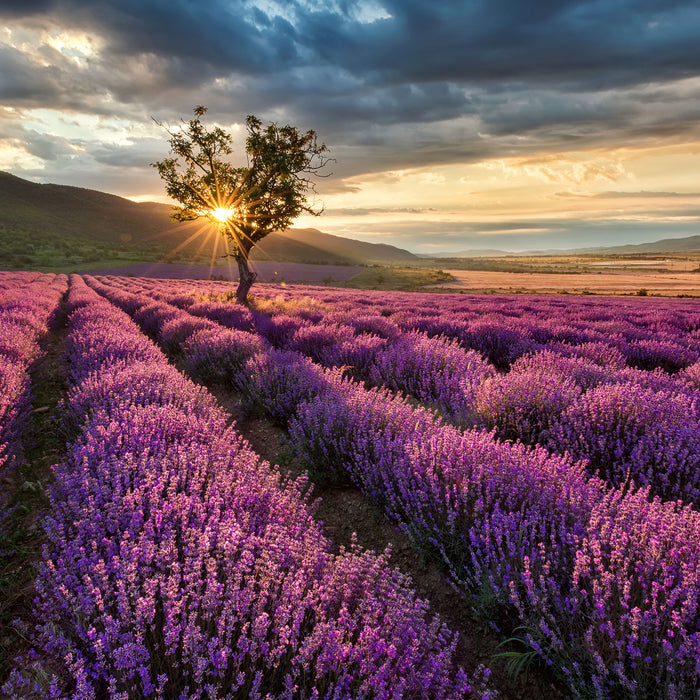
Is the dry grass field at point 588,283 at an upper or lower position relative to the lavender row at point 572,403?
upper

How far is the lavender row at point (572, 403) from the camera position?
2.76 m

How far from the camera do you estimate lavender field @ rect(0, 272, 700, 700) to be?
130 centimetres

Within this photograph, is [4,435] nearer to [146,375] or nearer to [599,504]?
[146,375]

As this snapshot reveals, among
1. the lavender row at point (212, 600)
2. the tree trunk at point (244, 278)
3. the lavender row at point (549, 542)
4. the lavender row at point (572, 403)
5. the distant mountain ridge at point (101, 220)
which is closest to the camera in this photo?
the lavender row at point (212, 600)

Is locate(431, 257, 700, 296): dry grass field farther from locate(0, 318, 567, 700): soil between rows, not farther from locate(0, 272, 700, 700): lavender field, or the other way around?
locate(0, 318, 567, 700): soil between rows

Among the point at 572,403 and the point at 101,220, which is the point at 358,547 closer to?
the point at 572,403

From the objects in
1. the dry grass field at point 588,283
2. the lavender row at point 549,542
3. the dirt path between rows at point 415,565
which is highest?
the dry grass field at point 588,283

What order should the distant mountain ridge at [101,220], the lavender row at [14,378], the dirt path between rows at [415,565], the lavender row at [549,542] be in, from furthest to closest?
the distant mountain ridge at [101,220] → the lavender row at [14,378] → the dirt path between rows at [415,565] → the lavender row at [549,542]

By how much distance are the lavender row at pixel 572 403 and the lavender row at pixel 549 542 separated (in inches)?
22.5

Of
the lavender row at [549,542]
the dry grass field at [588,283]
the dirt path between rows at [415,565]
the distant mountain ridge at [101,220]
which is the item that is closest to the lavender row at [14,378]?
the dirt path between rows at [415,565]

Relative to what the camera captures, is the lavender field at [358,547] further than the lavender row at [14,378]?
No

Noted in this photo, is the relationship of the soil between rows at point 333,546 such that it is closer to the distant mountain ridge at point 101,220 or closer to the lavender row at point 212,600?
the lavender row at point 212,600

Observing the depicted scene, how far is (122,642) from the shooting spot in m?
1.31

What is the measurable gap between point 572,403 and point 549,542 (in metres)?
1.77
